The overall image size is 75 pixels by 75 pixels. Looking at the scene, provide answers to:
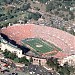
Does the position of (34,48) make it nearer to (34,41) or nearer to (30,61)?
(34,41)

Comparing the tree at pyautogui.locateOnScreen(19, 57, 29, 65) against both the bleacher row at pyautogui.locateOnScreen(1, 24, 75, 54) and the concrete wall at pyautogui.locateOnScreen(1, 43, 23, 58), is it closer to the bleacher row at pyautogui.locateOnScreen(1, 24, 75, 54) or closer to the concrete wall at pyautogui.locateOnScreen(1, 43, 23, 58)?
the concrete wall at pyautogui.locateOnScreen(1, 43, 23, 58)

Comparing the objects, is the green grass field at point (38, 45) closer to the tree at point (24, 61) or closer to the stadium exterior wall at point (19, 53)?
the stadium exterior wall at point (19, 53)

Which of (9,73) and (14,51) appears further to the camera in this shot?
(14,51)

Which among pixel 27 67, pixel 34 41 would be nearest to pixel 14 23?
pixel 34 41

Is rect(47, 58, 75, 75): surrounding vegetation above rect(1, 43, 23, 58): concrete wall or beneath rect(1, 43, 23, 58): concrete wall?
beneath

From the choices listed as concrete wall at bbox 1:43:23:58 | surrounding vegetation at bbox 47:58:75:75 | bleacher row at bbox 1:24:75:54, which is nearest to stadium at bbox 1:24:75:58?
bleacher row at bbox 1:24:75:54

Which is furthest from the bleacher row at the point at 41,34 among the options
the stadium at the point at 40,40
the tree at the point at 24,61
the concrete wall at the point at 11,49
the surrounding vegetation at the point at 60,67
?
the tree at the point at 24,61

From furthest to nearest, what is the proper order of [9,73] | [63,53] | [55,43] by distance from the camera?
[55,43] < [63,53] < [9,73]
